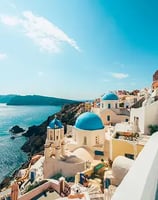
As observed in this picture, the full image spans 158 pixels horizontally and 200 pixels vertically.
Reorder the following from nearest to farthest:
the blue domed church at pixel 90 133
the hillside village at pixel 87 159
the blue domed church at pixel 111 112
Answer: the hillside village at pixel 87 159 → the blue domed church at pixel 90 133 → the blue domed church at pixel 111 112

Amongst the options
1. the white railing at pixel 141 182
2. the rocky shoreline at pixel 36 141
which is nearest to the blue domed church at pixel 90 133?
the white railing at pixel 141 182

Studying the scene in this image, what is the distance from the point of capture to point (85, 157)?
41.2 ft

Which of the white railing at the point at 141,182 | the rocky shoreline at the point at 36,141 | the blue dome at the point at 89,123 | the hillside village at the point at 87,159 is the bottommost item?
the rocky shoreline at the point at 36,141

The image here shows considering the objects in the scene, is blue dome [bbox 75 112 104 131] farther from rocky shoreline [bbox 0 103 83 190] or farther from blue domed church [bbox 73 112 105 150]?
Result: rocky shoreline [bbox 0 103 83 190]

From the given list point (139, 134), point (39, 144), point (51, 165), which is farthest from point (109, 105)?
point (39, 144)

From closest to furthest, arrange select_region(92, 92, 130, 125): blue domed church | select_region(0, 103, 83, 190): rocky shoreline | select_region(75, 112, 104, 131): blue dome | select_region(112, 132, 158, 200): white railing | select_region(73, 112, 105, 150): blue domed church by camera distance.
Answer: select_region(112, 132, 158, 200): white railing < select_region(73, 112, 105, 150): blue domed church < select_region(75, 112, 104, 131): blue dome < select_region(92, 92, 130, 125): blue domed church < select_region(0, 103, 83, 190): rocky shoreline

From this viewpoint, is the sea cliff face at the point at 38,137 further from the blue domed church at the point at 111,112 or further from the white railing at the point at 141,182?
the white railing at the point at 141,182

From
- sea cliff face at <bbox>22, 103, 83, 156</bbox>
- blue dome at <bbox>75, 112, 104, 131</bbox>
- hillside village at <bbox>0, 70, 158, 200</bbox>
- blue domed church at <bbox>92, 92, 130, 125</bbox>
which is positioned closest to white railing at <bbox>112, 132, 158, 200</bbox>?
hillside village at <bbox>0, 70, 158, 200</bbox>

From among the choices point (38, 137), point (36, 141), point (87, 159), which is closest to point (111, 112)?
point (87, 159)

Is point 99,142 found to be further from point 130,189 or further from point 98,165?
point 130,189

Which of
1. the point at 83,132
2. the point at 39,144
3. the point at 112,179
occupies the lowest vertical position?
the point at 39,144

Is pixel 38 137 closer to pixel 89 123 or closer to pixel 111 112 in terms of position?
pixel 111 112

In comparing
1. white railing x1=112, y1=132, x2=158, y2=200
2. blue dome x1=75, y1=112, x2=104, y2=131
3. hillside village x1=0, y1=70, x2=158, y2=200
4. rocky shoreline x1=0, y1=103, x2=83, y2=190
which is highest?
white railing x1=112, y1=132, x2=158, y2=200

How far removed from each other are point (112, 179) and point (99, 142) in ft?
20.7
